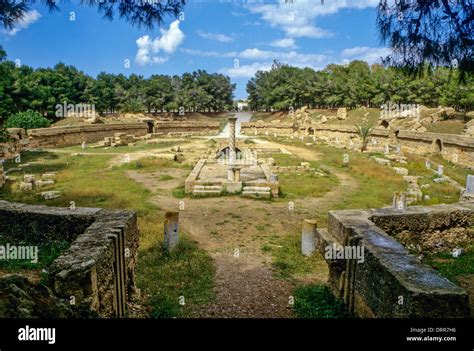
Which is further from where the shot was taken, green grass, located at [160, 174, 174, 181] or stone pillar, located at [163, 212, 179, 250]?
green grass, located at [160, 174, 174, 181]

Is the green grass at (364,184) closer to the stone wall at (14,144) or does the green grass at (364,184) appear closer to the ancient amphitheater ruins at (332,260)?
the ancient amphitheater ruins at (332,260)

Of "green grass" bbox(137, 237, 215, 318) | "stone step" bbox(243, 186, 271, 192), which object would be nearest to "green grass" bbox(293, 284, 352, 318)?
"green grass" bbox(137, 237, 215, 318)

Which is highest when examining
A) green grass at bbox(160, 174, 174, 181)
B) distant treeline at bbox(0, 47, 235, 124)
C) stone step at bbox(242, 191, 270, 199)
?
distant treeline at bbox(0, 47, 235, 124)

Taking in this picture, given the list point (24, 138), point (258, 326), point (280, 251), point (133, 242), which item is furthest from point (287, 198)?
point (24, 138)

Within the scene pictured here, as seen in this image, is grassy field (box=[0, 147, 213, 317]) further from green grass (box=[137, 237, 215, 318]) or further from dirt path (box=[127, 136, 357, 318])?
dirt path (box=[127, 136, 357, 318])

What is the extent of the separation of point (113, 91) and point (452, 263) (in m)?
59.3

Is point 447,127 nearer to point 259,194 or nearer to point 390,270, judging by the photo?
point 259,194

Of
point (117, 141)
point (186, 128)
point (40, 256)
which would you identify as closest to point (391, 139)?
point (117, 141)

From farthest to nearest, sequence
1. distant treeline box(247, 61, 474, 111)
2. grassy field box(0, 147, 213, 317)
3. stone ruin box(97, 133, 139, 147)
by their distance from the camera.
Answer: distant treeline box(247, 61, 474, 111)
stone ruin box(97, 133, 139, 147)
grassy field box(0, 147, 213, 317)

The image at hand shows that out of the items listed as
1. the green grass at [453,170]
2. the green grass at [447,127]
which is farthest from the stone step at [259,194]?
the green grass at [447,127]

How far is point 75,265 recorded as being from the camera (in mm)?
4473

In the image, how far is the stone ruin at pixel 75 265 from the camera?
346 centimetres

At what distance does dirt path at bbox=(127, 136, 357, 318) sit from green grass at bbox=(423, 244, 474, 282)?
218 centimetres

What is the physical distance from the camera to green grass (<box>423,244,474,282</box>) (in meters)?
6.63
